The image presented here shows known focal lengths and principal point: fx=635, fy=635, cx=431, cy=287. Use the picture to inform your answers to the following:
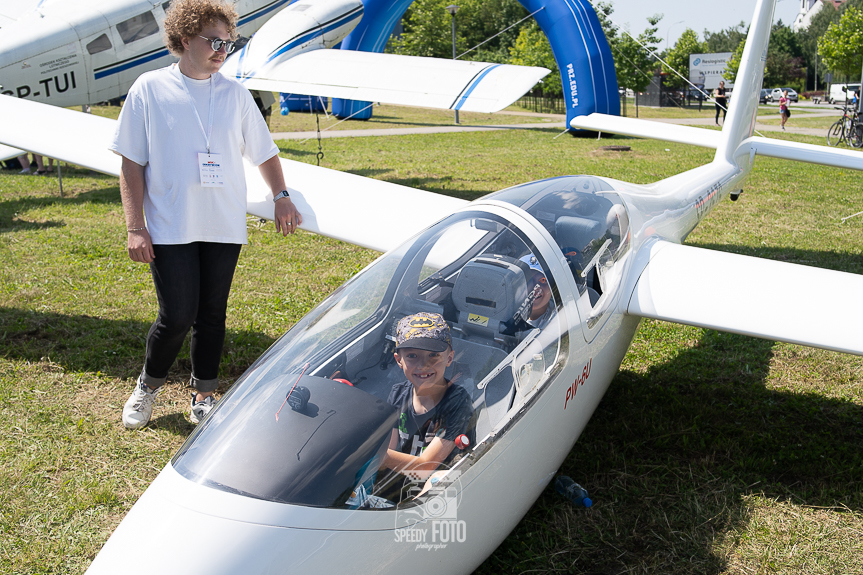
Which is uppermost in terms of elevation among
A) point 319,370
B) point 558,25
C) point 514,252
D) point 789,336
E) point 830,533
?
point 558,25

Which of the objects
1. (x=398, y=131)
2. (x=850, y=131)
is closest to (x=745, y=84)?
(x=850, y=131)

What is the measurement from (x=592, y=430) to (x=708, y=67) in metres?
70.9

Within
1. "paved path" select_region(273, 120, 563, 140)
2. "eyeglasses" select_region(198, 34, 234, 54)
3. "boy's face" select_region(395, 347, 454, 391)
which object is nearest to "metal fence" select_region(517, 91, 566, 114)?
"paved path" select_region(273, 120, 563, 140)

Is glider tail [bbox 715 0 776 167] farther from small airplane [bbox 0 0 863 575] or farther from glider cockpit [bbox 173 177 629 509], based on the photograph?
glider cockpit [bbox 173 177 629 509]

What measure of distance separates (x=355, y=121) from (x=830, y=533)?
86.6 feet

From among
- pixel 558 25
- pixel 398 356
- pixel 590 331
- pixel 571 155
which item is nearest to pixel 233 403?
pixel 398 356

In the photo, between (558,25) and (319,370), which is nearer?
(319,370)

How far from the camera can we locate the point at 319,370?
7.71 feet

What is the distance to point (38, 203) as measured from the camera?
977cm

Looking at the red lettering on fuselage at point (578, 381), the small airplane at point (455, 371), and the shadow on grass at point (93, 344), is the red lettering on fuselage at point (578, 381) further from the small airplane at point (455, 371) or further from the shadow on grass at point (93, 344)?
the shadow on grass at point (93, 344)

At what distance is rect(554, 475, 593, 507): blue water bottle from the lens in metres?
3.03

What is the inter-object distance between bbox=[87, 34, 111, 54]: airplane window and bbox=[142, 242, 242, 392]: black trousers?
11472mm

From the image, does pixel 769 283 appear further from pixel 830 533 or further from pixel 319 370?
pixel 319 370

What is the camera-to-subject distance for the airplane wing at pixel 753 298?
10.1ft
